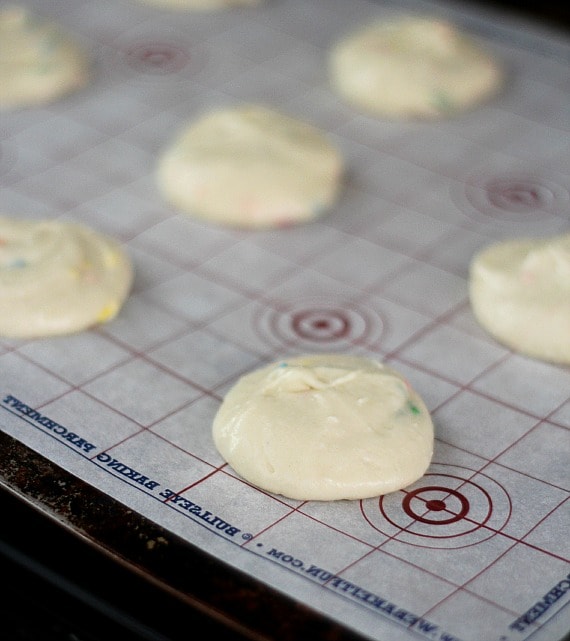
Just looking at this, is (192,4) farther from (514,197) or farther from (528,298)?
(528,298)

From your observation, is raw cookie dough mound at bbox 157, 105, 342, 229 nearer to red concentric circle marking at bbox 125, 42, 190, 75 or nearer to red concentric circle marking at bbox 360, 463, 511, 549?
red concentric circle marking at bbox 125, 42, 190, 75

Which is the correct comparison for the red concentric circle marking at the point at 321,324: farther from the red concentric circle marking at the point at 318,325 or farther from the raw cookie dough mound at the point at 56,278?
the raw cookie dough mound at the point at 56,278

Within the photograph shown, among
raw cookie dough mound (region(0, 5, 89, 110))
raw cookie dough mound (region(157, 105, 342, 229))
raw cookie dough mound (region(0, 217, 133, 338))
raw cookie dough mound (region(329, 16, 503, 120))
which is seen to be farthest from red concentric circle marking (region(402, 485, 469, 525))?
raw cookie dough mound (region(0, 5, 89, 110))

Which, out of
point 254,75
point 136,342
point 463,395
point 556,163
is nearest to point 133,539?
point 136,342

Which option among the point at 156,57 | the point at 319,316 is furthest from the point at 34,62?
the point at 319,316

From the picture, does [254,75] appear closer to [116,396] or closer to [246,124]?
[246,124]

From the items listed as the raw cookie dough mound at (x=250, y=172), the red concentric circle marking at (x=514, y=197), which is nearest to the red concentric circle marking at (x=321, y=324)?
the raw cookie dough mound at (x=250, y=172)
